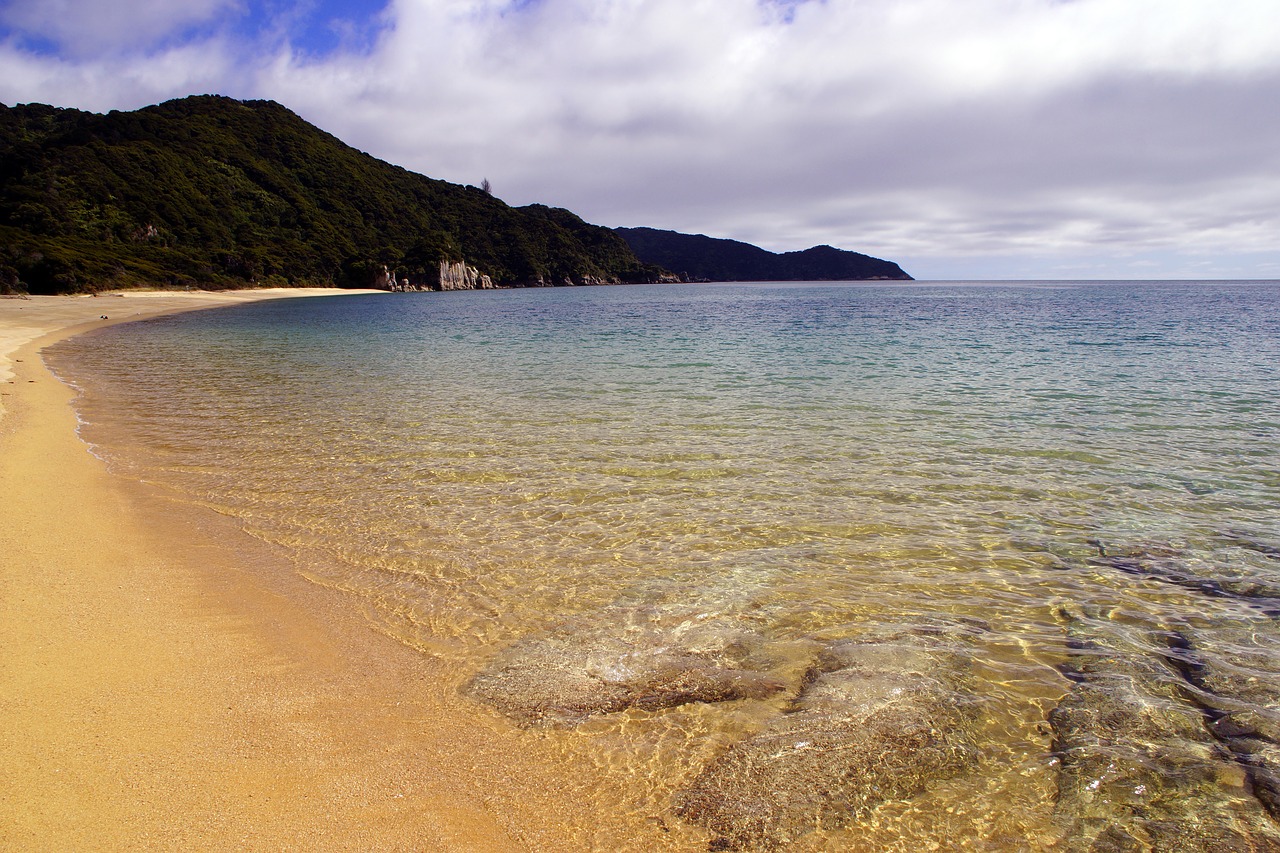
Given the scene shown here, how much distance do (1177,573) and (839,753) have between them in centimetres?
477

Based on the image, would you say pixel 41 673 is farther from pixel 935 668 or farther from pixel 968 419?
pixel 968 419

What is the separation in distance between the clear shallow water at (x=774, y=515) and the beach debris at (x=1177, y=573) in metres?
0.03

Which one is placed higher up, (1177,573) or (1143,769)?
(1177,573)

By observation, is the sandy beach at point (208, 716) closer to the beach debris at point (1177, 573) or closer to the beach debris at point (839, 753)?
the beach debris at point (839, 753)

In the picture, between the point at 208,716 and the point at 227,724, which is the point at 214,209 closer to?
the point at 208,716

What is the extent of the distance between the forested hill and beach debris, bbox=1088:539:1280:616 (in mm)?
82315

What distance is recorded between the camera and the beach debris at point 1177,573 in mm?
5840

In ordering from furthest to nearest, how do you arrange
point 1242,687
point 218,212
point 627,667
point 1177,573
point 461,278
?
1. point 461,278
2. point 218,212
3. point 1177,573
4. point 627,667
5. point 1242,687

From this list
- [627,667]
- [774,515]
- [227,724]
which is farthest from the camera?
[774,515]


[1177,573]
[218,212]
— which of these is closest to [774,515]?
[1177,573]

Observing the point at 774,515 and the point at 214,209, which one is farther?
the point at 214,209

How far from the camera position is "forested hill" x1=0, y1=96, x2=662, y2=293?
7819cm

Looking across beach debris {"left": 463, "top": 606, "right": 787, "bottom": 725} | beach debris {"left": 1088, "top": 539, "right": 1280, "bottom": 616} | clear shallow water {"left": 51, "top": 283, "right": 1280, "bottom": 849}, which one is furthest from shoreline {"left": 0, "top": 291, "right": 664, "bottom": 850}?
beach debris {"left": 1088, "top": 539, "right": 1280, "bottom": 616}

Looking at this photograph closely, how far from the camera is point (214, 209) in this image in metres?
111
